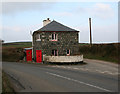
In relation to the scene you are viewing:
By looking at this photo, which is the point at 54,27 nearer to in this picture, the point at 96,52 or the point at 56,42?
the point at 56,42

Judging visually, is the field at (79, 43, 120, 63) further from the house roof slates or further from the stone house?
the house roof slates

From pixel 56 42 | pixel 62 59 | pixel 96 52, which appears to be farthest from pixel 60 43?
pixel 96 52

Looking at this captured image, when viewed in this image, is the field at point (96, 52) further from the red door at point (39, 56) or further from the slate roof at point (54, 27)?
the slate roof at point (54, 27)

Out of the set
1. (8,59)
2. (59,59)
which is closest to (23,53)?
(8,59)

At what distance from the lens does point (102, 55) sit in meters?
33.9

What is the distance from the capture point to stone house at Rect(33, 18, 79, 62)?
26042mm

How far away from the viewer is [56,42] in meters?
26.3

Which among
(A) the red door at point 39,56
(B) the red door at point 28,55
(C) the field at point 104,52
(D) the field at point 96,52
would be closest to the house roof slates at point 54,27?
(A) the red door at point 39,56

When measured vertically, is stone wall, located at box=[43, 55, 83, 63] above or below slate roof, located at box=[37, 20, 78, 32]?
below

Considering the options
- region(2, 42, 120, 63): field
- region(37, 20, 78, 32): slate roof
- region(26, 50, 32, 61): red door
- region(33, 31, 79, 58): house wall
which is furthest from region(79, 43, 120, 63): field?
region(26, 50, 32, 61): red door

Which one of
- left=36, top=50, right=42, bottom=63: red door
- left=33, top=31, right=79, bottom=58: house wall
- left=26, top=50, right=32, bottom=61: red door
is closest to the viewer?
left=33, top=31, right=79, bottom=58: house wall

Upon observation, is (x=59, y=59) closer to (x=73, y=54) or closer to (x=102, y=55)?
(x=73, y=54)

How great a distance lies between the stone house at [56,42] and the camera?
26.0 meters

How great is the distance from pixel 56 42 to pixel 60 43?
2.34ft
